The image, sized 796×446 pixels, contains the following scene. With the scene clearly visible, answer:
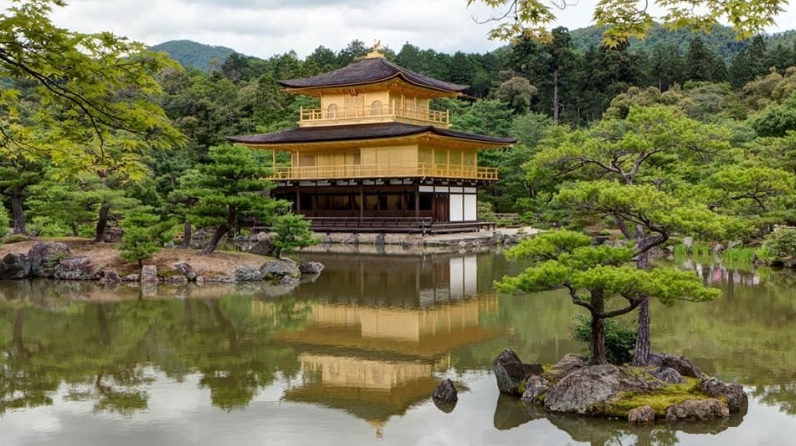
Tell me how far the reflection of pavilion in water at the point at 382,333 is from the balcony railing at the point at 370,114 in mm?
13231

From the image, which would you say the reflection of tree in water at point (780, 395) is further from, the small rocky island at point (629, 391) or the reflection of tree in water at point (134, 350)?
the reflection of tree in water at point (134, 350)

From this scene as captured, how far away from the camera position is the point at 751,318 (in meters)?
12.7

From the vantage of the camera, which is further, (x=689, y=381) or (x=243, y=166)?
(x=243, y=166)

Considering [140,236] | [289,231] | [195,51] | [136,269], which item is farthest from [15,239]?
[195,51]

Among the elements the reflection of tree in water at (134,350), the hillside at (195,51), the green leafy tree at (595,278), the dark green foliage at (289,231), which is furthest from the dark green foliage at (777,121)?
the hillside at (195,51)

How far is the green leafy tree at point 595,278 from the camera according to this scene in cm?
743

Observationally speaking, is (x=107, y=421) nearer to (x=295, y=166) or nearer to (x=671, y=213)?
(x=671, y=213)

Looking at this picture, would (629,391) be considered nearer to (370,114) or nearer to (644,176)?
(644,176)

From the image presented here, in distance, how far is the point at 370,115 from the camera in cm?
3253

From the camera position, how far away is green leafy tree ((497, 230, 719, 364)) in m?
7.43

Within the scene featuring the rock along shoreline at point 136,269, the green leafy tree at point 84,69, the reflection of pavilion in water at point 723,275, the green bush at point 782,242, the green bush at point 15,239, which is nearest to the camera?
the green leafy tree at point 84,69

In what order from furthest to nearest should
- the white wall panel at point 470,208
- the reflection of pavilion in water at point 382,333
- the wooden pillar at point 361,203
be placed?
the white wall panel at point 470,208 < the wooden pillar at point 361,203 < the reflection of pavilion in water at point 382,333

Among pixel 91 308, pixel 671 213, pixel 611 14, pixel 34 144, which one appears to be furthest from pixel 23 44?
pixel 91 308

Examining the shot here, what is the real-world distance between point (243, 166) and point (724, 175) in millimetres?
12721
